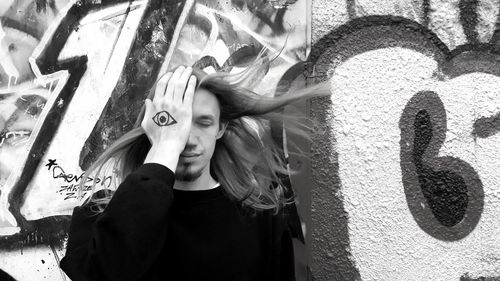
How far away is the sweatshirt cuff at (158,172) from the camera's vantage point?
65.9 inches


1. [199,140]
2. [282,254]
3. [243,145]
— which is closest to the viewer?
[199,140]

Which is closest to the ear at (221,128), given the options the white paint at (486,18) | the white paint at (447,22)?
the white paint at (447,22)

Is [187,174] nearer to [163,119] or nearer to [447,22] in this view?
[163,119]

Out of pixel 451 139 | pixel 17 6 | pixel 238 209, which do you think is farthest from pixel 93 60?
pixel 451 139

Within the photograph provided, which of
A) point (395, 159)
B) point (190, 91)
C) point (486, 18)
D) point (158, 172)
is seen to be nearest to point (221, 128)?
point (190, 91)

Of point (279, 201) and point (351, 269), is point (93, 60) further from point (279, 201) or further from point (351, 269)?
point (351, 269)

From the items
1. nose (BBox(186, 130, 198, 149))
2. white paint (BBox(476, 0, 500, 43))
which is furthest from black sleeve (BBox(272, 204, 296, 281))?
white paint (BBox(476, 0, 500, 43))

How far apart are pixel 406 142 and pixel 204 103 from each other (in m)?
0.98

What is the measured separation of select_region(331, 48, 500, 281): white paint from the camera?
7.67 feet

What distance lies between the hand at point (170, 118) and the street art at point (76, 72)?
0.72 m

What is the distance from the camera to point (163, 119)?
69.4 inches

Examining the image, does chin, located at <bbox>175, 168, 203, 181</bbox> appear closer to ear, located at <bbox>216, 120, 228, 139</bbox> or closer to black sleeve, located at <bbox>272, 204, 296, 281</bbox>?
ear, located at <bbox>216, 120, 228, 139</bbox>

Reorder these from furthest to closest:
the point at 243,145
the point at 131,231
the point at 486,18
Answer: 1. the point at 486,18
2. the point at 243,145
3. the point at 131,231

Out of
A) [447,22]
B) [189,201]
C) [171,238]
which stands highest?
[447,22]
